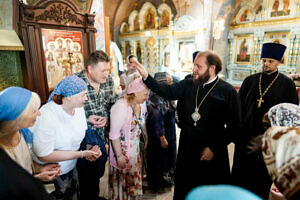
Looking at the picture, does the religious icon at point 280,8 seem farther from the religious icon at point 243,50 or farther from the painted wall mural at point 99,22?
the painted wall mural at point 99,22

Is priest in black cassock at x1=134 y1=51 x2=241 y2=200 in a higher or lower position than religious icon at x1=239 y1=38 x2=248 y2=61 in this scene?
lower

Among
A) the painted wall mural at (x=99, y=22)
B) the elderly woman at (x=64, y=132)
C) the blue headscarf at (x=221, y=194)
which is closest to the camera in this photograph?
the blue headscarf at (x=221, y=194)

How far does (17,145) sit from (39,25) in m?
2.93

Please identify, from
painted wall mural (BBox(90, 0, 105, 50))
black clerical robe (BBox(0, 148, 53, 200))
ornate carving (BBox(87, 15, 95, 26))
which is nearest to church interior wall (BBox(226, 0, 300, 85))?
painted wall mural (BBox(90, 0, 105, 50))

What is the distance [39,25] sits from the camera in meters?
3.33

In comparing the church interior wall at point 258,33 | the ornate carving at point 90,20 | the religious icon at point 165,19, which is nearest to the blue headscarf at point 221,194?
the ornate carving at point 90,20

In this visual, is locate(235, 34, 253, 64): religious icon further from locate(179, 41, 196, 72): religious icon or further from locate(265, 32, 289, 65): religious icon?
locate(179, 41, 196, 72): religious icon

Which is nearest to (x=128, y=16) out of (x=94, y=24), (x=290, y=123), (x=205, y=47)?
(x=205, y=47)

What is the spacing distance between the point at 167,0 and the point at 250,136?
1308cm

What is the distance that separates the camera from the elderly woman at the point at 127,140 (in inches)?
78.0

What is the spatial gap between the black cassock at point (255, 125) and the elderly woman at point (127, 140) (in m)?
1.62

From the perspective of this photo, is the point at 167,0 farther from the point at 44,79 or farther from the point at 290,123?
the point at 290,123

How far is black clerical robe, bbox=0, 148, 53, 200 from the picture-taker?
2.27 feet

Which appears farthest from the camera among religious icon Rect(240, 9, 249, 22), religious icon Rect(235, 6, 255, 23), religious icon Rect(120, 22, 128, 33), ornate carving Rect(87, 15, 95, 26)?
religious icon Rect(120, 22, 128, 33)
